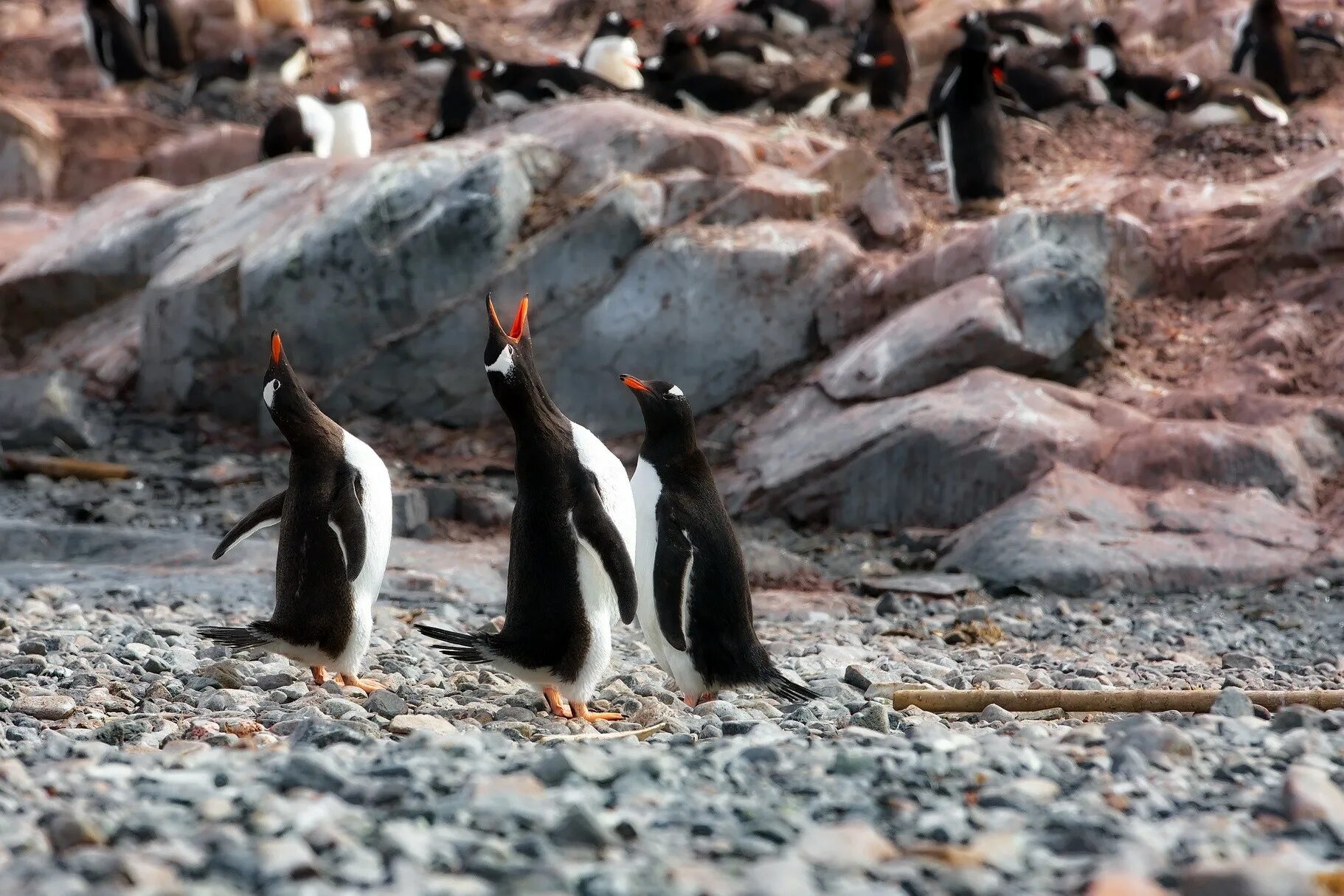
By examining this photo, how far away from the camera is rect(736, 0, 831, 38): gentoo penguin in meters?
17.7

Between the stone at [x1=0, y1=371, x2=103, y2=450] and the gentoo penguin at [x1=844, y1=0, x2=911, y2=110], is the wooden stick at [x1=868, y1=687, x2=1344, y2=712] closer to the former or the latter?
the stone at [x1=0, y1=371, x2=103, y2=450]

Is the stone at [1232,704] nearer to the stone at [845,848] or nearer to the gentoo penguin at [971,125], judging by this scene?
the stone at [845,848]

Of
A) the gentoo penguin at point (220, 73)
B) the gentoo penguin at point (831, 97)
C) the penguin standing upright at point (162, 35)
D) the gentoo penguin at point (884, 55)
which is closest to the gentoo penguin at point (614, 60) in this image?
the gentoo penguin at point (884, 55)

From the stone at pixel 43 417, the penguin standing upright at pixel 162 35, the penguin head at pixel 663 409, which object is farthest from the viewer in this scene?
the penguin standing upright at pixel 162 35

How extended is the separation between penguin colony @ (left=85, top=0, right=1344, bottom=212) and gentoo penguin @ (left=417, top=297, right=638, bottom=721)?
7.16 m

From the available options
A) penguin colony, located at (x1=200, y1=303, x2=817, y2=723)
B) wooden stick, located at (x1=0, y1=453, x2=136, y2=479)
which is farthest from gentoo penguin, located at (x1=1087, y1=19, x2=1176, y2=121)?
penguin colony, located at (x1=200, y1=303, x2=817, y2=723)

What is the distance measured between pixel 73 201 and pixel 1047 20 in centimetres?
1122

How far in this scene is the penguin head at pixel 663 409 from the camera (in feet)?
15.7

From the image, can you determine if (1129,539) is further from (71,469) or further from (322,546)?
(71,469)

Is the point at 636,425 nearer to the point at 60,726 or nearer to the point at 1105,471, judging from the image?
the point at 1105,471

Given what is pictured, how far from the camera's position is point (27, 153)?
16.5 m

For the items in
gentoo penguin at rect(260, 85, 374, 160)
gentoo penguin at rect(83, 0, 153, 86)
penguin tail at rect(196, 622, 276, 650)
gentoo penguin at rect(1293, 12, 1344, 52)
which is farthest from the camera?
gentoo penguin at rect(83, 0, 153, 86)

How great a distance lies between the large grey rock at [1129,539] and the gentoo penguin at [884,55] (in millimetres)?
6913

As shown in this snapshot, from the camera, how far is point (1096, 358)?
9547mm
